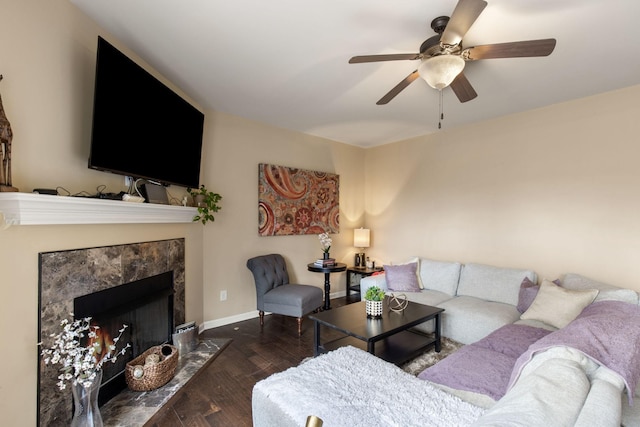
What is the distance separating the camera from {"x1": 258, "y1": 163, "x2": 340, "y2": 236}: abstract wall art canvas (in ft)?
12.8

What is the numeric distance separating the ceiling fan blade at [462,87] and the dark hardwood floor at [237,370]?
2.58m

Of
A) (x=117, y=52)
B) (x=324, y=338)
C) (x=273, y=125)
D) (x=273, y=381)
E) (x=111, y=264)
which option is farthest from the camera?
(x=273, y=125)

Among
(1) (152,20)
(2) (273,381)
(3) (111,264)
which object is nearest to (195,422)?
(2) (273,381)

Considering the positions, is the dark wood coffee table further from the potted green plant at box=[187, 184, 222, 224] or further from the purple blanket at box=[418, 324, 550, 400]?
the potted green plant at box=[187, 184, 222, 224]

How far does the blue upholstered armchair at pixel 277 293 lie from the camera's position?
325 centimetres

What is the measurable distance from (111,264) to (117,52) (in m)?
1.36

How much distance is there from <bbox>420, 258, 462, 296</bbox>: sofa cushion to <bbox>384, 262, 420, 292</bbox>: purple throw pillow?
5.5 inches

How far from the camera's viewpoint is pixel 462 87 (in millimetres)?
2156

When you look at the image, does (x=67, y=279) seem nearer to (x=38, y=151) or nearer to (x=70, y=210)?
(x=70, y=210)

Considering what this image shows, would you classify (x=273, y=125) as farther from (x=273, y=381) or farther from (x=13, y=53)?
(x=273, y=381)

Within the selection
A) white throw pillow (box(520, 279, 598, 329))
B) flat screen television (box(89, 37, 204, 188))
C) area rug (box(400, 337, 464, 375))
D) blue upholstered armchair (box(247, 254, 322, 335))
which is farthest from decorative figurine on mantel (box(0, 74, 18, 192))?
white throw pillow (box(520, 279, 598, 329))

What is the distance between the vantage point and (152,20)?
1896mm

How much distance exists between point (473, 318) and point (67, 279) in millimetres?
3233

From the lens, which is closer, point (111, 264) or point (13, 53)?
point (13, 53)
